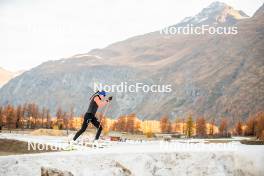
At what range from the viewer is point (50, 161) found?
1366 centimetres

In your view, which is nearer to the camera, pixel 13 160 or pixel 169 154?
pixel 13 160

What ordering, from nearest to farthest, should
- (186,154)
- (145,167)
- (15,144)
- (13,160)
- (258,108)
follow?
(13,160) < (145,167) < (186,154) < (15,144) < (258,108)

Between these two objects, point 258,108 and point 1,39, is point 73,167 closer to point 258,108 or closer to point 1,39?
point 1,39

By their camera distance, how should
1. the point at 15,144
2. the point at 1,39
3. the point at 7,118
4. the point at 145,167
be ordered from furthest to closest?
1. the point at 7,118
2. the point at 1,39
3. the point at 15,144
4. the point at 145,167

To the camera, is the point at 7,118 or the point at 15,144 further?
the point at 7,118

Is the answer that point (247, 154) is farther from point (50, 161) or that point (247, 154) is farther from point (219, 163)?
point (50, 161)

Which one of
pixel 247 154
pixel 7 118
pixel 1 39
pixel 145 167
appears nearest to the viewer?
pixel 145 167

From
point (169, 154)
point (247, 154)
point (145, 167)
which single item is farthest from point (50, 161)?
point (247, 154)

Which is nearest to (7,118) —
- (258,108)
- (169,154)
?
(169,154)

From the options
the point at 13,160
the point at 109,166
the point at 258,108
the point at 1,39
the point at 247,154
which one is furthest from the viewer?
the point at 258,108

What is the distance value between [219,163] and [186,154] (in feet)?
4.77

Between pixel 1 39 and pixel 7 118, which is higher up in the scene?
pixel 1 39

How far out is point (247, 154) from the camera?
1764cm

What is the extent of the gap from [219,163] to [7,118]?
80582 mm
